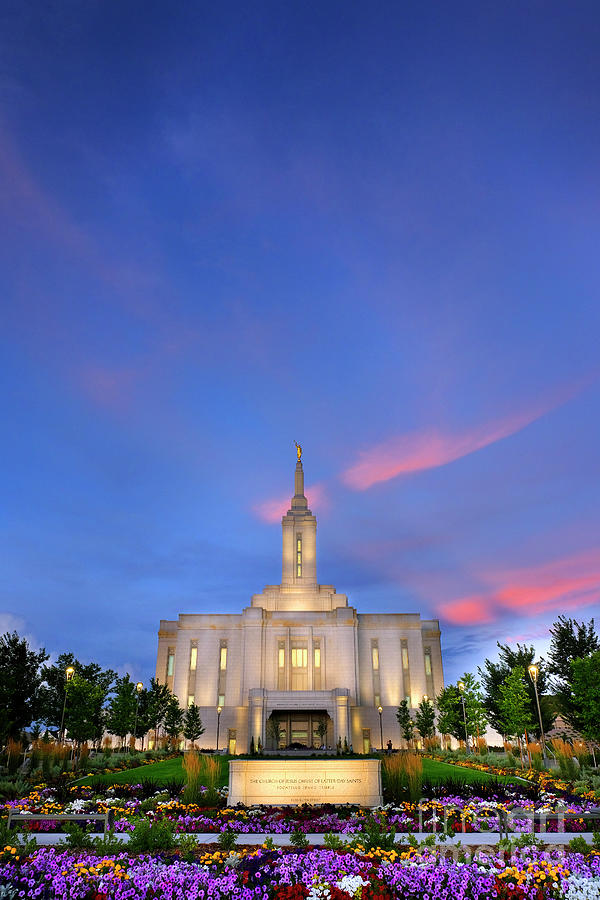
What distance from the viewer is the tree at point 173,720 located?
2263 inches

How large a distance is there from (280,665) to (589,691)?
4478 cm

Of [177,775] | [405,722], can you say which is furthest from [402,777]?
[405,722]

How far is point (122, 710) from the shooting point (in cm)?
4122

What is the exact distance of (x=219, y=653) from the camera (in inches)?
2766

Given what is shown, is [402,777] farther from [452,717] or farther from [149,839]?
[452,717]

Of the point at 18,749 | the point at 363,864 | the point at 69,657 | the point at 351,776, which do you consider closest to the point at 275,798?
the point at 351,776

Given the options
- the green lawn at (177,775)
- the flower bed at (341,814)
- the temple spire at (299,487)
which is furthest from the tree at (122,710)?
the temple spire at (299,487)

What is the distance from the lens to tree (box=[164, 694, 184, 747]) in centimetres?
5747

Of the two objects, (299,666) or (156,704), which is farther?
(299,666)

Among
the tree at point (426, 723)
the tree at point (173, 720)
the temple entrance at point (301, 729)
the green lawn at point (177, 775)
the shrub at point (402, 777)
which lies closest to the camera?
the shrub at point (402, 777)

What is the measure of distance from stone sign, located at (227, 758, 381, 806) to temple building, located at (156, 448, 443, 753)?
44.0 meters

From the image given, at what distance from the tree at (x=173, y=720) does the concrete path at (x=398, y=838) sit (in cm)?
4832

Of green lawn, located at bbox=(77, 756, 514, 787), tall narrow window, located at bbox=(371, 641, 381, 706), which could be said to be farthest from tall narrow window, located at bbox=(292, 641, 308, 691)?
green lawn, located at bbox=(77, 756, 514, 787)

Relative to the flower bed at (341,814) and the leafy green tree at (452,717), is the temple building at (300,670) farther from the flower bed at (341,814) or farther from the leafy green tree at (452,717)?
the flower bed at (341,814)
